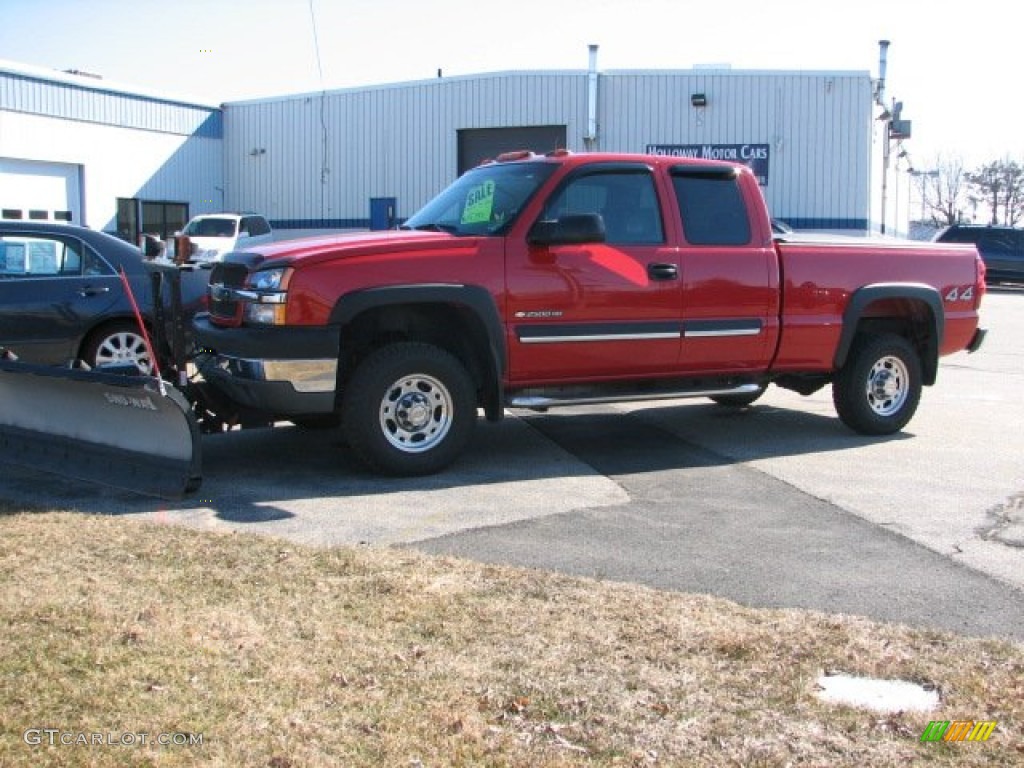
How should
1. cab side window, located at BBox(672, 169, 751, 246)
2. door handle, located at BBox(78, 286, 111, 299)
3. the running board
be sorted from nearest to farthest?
the running board → cab side window, located at BBox(672, 169, 751, 246) → door handle, located at BBox(78, 286, 111, 299)

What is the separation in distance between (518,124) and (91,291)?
2266 cm

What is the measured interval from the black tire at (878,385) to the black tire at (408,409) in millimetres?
3398

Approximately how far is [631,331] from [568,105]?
2395cm

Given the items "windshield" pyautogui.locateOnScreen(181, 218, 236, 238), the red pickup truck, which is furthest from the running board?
"windshield" pyautogui.locateOnScreen(181, 218, 236, 238)

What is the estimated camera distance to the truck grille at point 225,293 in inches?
260

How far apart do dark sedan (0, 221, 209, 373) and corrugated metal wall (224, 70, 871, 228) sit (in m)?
22.0

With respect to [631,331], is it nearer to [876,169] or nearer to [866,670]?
[866,670]

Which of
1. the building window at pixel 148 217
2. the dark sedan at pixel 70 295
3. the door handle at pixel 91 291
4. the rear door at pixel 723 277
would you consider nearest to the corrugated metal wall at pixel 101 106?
the building window at pixel 148 217

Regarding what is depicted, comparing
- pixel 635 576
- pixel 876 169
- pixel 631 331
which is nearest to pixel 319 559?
pixel 635 576

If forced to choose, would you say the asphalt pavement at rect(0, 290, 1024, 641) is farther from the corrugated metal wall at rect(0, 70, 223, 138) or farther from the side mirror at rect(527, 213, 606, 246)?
the corrugated metal wall at rect(0, 70, 223, 138)

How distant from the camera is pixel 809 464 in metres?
7.68

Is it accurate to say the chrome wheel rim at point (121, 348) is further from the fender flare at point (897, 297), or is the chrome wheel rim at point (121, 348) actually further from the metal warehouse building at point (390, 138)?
the metal warehouse building at point (390, 138)

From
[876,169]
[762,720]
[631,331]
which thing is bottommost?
[762,720]

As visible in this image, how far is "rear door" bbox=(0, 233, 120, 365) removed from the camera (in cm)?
899
